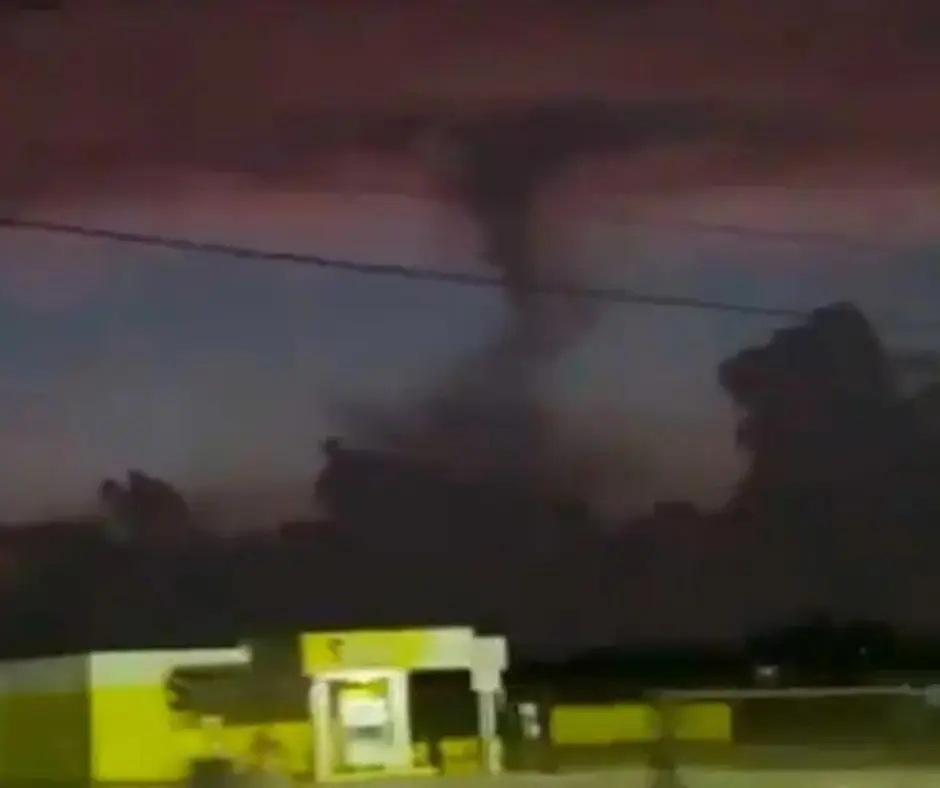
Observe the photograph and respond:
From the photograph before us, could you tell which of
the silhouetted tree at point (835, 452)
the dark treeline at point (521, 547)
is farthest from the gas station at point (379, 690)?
the silhouetted tree at point (835, 452)

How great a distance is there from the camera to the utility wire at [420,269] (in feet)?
4.54

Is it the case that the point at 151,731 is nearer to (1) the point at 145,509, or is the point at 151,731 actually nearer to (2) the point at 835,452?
(1) the point at 145,509

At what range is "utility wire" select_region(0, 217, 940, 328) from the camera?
1.38 m

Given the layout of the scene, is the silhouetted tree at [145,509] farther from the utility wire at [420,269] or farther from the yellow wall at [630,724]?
the yellow wall at [630,724]

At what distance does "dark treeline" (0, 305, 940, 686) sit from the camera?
1.32 meters

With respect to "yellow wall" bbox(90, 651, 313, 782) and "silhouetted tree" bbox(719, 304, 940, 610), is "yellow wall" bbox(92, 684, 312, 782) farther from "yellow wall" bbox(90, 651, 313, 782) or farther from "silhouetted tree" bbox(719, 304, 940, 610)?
"silhouetted tree" bbox(719, 304, 940, 610)

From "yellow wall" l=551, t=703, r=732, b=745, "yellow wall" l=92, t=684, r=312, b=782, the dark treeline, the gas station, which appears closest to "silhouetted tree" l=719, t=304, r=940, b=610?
the dark treeline

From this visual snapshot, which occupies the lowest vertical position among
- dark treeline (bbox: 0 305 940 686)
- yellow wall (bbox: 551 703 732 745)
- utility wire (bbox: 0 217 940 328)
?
yellow wall (bbox: 551 703 732 745)

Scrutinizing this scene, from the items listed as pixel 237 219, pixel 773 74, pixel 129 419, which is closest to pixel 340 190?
pixel 237 219

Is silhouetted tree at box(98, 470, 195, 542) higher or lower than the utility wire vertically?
lower

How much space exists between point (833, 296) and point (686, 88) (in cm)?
21

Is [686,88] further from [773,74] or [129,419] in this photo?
[129,419]

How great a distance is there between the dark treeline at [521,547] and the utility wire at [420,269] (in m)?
0.05

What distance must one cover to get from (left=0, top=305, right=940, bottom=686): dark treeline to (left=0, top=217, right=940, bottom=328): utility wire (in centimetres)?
5
